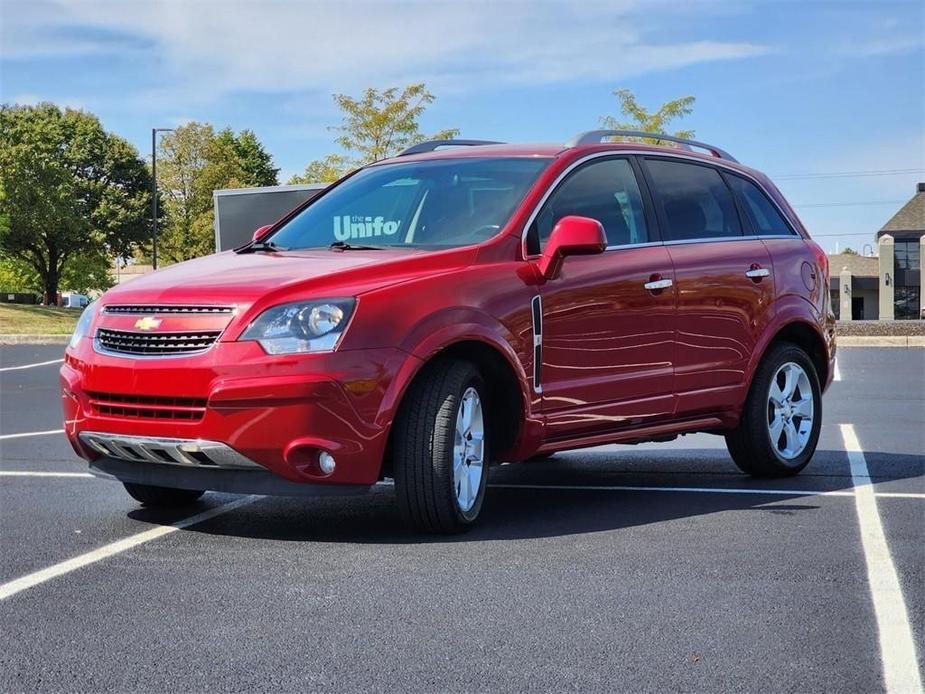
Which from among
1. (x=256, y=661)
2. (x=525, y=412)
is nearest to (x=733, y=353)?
(x=525, y=412)

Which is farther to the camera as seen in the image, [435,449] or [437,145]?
[437,145]

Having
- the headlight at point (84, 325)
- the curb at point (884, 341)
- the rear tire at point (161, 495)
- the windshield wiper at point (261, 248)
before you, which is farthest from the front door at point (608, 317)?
the curb at point (884, 341)

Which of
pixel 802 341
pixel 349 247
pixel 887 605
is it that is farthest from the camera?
pixel 802 341

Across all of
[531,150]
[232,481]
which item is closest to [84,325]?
[232,481]

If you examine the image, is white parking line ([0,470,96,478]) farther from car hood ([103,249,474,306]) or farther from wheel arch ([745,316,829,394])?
wheel arch ([745,316,829,394])

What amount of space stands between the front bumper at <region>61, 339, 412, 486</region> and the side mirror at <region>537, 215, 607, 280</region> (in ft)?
3.47

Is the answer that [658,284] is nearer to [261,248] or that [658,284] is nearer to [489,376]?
[489,376]

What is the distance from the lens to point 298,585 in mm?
4926

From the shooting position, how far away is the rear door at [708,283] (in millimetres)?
7219

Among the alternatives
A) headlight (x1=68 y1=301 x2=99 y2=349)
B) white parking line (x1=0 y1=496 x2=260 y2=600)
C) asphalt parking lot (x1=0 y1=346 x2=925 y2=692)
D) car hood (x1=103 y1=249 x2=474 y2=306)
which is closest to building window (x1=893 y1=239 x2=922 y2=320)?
asphalt parking lot (x1=0 y1=346 x2=925 y2=692)

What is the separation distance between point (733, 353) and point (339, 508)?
2.44 meters

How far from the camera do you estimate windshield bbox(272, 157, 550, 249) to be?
21.5 feet

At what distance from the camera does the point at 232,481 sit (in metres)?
5.61

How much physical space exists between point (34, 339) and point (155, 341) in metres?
25.2
